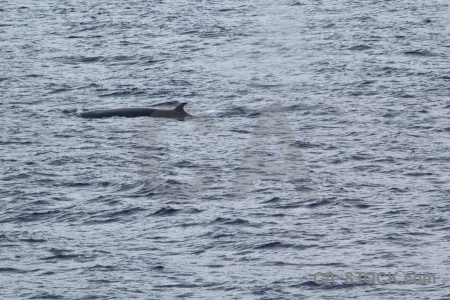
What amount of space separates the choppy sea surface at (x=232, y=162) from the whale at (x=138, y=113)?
56cm

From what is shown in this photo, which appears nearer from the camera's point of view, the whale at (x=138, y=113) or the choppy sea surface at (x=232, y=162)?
the choppy sea surface at (x=232, y=162)

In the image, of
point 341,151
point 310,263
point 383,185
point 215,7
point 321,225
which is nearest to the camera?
point 310,263

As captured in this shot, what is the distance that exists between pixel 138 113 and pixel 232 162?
8.41 m

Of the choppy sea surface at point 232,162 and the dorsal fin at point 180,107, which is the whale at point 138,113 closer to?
the dorsal fin at point 180,107

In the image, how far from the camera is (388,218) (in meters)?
34.8

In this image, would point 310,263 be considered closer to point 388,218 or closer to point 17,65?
point 388,218

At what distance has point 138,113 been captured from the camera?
4825 cm

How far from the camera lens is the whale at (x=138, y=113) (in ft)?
158

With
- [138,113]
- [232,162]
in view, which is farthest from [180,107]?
[232,162]

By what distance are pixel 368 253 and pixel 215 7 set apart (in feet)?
162

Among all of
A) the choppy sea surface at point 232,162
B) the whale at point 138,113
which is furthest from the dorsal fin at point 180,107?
the choppy sea surface at point 232,162

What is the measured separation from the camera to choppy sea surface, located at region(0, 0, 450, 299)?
3103 cm

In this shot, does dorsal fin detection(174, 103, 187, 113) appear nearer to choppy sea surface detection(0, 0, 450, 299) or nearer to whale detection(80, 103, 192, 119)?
whale detection(80, 103, 192, 119)

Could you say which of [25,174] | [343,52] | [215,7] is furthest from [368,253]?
[215,7]
